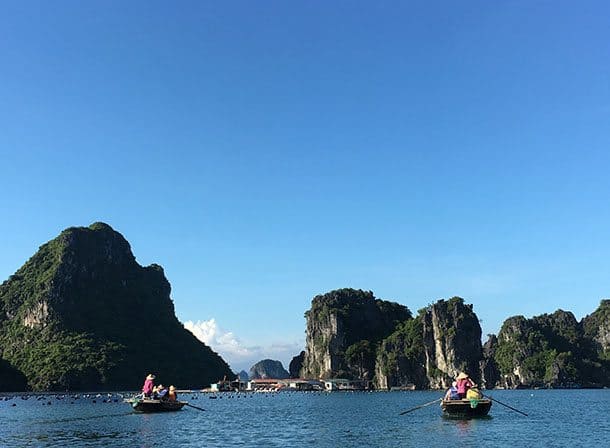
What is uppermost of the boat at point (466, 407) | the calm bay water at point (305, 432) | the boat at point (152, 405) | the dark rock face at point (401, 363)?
the dark rock face at point (401, 363)

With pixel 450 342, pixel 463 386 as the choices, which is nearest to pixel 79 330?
pixel 450 342

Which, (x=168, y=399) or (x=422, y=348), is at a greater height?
(x=422, y=348)

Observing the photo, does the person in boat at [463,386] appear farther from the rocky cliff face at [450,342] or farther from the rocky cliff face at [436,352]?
the rocky cliff face at [436,352]

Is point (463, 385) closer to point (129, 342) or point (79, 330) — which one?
point (79, 330)

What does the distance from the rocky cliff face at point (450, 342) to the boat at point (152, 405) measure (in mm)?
130649

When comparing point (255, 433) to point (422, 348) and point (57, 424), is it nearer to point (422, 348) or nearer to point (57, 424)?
point (57, 424)

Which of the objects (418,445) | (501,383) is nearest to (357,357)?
(501,383)

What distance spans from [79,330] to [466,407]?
14265 centimetres

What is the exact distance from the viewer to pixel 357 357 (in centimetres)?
19925

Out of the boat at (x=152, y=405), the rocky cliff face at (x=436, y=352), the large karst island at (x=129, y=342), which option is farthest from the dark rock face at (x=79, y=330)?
the boat at (x=152, y=405)

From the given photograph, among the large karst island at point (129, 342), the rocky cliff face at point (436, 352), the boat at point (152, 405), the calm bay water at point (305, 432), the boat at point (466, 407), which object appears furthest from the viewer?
the rocky cliff face at point (436, 352)

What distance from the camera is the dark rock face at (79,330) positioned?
151750 millimetres

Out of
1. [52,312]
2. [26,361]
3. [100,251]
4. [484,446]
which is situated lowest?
[484,446]

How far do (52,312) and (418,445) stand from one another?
15550 cm
